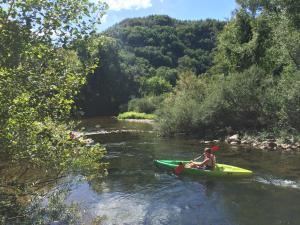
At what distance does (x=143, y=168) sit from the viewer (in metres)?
18.0

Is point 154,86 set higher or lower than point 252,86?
higher

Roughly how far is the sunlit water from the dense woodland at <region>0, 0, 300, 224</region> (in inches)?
64.4

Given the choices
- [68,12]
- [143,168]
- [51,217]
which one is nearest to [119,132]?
[143,168]

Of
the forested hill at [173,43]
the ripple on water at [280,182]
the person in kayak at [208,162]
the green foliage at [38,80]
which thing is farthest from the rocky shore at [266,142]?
the forested hill at [173,43]

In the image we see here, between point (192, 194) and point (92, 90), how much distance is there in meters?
50.2

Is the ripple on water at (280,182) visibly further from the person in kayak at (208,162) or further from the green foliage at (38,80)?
the green foliage at (38,80)

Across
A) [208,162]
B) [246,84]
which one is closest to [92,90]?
[246,84]

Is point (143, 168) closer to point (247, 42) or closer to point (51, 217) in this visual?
point (51, 217)

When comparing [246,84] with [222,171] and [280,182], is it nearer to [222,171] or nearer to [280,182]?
[222,171]

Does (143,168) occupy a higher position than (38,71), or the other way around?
(38,71)

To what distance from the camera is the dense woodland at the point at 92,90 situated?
5371 mm

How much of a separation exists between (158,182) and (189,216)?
430cm

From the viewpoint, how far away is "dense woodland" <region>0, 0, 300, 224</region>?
5371 millimetres

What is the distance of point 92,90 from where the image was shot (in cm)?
6259
